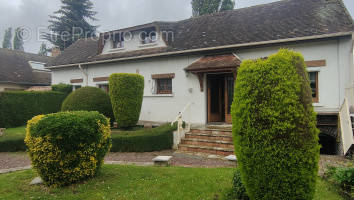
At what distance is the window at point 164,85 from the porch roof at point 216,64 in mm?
1913

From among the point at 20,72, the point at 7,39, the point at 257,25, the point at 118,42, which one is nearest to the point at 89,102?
the point at 118,42

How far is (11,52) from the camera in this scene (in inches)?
922

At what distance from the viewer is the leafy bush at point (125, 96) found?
9711 mm

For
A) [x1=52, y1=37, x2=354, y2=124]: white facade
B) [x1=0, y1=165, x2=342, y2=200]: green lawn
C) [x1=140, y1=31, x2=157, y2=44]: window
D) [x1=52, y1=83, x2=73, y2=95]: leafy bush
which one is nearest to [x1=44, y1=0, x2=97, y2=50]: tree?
[x1=52, y1=37, x2=354, y2=124]: white facade

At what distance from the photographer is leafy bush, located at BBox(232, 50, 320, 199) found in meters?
2.73

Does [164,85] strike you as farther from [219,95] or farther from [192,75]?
[219,95]

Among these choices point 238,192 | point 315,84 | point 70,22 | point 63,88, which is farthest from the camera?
point 70,22

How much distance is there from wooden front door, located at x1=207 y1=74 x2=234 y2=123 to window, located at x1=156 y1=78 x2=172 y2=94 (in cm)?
227

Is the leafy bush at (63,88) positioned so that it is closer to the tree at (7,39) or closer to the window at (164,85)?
the window at (164,85)

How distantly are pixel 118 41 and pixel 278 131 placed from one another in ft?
44.2

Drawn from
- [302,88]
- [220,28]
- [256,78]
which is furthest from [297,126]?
[220,28]

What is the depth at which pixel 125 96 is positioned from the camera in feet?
31.9

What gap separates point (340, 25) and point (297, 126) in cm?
832

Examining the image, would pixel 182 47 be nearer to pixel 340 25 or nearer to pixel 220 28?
pixel 220 28
